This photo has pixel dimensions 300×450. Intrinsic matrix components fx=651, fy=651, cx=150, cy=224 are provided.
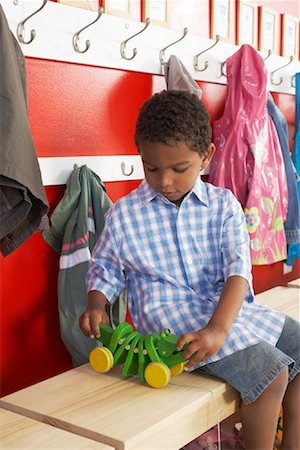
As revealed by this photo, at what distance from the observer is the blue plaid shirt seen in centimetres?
156

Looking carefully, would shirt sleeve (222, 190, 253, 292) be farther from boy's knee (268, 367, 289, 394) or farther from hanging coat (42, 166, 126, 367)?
hanging coat (42, 166, 126, 367)

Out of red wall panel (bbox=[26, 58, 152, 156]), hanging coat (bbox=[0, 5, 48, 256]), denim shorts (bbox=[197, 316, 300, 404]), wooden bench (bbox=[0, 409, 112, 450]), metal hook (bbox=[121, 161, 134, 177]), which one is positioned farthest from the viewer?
metal hook (bbox=[121, 161, 134, 177])

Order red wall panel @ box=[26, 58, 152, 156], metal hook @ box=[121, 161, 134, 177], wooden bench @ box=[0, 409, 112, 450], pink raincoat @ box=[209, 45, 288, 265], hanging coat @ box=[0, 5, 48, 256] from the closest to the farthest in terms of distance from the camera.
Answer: wooden bench @ box=[0, 409, 112, 450] → hanging coat @ box=[0, 5, 48, 256] → red wall panel @ box=[26, 58, 152, 156] → metal hook @ box=[121, 161, 134, 177] → pink raincoat @ box=[209, 45, 288, 265]

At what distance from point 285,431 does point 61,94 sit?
3.41 feet

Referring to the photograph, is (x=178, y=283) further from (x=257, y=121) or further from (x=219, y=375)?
(x=257, y=121)

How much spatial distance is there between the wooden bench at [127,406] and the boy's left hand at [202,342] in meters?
0.09

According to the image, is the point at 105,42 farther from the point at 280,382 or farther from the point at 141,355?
the point at 280,382

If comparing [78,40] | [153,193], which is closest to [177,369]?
[153,193]

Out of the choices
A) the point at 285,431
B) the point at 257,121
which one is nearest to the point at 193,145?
the point at 285,431

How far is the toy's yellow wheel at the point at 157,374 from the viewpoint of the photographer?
1.41 m

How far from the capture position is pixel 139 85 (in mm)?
2016

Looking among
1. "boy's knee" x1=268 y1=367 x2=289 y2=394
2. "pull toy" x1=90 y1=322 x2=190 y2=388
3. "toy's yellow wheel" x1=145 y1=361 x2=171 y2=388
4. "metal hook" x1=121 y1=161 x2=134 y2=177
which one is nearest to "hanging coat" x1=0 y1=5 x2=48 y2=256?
"pull toy" x1=90 y1=322 x2=190 y2=388

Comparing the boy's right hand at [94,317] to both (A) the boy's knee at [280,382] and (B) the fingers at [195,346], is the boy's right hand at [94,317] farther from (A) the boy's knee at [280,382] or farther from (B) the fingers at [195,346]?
(A) the boy's knee at [280,382]

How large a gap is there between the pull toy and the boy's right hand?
2 cm
